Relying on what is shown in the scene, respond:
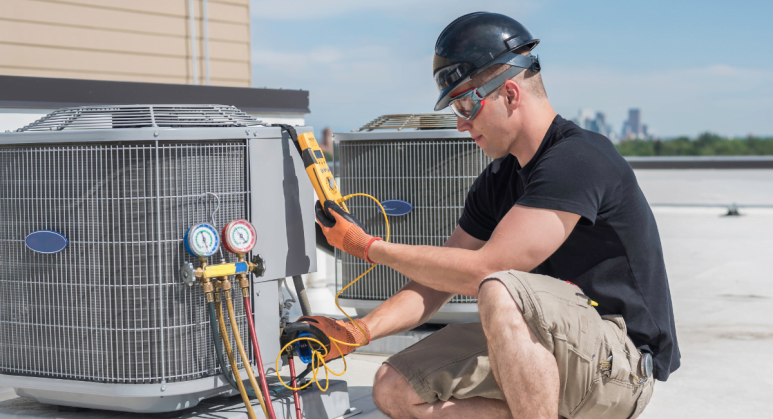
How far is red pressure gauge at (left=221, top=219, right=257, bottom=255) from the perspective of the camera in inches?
97.7

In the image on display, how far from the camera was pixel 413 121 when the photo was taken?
4.19 meters

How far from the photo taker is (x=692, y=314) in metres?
5.33

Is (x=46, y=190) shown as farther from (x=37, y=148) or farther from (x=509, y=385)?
(x=509, y=385)

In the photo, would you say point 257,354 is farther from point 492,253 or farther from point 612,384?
point 612,384

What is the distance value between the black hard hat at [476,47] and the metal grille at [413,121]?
1579mm

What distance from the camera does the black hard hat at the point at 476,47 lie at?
7.97 ft

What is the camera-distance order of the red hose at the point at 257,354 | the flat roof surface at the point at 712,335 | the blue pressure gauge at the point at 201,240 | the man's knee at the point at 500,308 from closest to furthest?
the man's knee at the point at 500,308, the blue pressure gauge at the point at 201,240, the red hose at the point at 257,354, the flat roof surface at the point at 712,335

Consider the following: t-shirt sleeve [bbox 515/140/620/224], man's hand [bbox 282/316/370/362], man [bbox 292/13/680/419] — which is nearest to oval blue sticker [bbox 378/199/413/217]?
man [bbox 292/13/680/419]

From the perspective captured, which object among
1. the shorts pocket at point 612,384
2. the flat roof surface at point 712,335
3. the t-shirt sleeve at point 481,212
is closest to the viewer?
the shorts pocket at point 612,384

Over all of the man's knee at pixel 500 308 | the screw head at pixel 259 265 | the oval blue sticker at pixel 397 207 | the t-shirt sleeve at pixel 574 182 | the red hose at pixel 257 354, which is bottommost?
the red hose at pixel 257 354

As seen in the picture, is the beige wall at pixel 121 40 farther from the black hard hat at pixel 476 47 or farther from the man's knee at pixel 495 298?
the man's knee at pixel 495 298

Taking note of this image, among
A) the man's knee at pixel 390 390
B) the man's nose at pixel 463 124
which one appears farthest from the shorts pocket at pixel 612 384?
the man's nose at pixel 463 124

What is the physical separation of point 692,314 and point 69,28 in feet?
17.4

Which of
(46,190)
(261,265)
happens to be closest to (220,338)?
(261,265)
